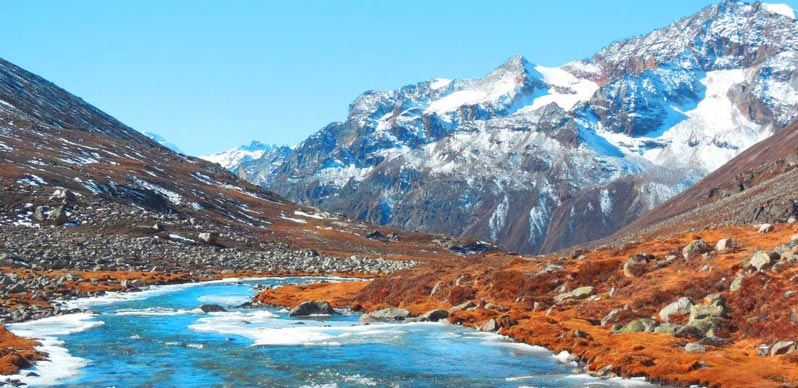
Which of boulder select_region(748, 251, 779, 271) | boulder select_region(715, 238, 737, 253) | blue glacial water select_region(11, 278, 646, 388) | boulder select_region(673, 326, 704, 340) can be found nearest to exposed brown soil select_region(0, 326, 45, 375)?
blue glacial water select_region(11, 278, 646, 388)

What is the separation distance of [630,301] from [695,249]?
9.74m

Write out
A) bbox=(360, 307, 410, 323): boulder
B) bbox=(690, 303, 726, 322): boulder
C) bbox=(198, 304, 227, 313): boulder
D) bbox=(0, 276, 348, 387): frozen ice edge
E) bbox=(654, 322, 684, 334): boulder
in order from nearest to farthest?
bbox=(0, 276, 348, 387): frozen ice edge, bbox=(690, 303, 726, 322): boulder, bbox=(654, 322, 684, 334): boulder, bbox=(360, 307, 410, 323): boulder, bbox=(198, 304, 227, 313): boulder

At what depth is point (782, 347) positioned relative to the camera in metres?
37.9

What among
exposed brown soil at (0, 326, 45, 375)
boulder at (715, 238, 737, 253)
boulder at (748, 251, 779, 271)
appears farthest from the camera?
boulder at (715, 238, 737, 253)

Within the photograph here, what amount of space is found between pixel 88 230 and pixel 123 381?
10375cm

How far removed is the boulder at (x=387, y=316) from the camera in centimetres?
6506

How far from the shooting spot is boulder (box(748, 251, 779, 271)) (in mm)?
48812

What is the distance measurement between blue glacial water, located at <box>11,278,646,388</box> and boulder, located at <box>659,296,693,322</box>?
31.5ft

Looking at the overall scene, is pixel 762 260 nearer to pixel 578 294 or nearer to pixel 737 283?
pixel 737 283

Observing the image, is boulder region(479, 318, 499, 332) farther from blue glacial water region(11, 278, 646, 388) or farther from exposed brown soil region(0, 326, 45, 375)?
exposed brown soil region(0, 326, 45, 375)

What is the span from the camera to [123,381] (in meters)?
36.6

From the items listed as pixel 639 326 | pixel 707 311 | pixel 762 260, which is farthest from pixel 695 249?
pixel 639 326

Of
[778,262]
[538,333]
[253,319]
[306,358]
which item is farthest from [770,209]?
[306,358]

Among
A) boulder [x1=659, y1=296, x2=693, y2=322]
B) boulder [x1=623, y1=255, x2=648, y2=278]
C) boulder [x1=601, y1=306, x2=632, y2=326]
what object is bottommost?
boulder [x1=601, y1=306, x2=632, y2=326]
